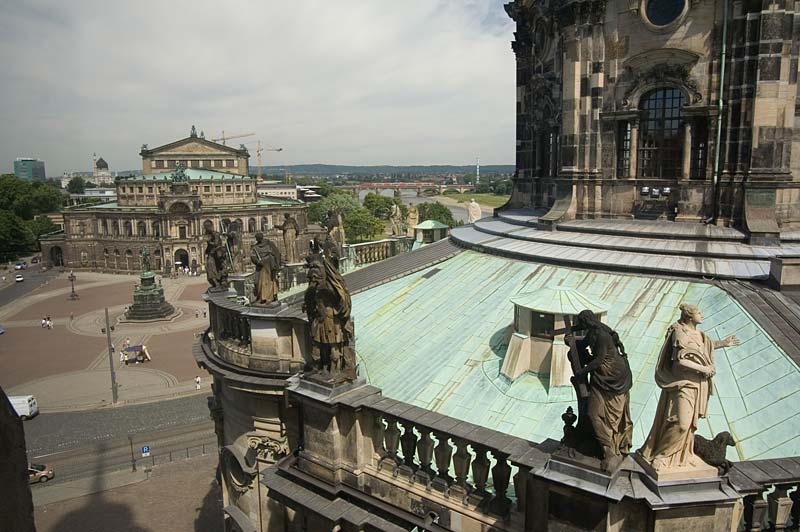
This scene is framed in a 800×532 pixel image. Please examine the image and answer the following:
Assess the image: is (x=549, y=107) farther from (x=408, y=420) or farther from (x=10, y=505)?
(x=10, y=505)

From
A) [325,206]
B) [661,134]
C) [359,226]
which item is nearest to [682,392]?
[661,134]

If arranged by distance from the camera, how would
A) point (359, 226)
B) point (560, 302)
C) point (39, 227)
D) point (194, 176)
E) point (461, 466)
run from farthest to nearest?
point (194, 176)
point (39, 227)
point (359, 226)
point (560, 302)
point (461, 466)

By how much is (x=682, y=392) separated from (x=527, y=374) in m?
5.34

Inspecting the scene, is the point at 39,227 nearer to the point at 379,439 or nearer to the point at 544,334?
the point at 379,439

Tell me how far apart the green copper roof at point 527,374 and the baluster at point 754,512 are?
1.98 metres

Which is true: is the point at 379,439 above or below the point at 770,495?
below

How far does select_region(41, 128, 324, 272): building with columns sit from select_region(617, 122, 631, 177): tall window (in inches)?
3355

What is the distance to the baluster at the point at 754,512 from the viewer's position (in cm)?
793

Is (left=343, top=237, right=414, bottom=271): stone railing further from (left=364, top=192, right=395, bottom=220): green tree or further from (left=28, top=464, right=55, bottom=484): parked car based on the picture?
(left=364, top=192, right=395, bottom=220): green tree

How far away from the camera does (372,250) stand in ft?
88.2

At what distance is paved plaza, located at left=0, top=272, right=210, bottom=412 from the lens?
151 ft

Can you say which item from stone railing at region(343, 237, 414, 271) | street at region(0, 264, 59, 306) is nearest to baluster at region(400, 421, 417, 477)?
stone railing at region(343, 237, 414, 271)

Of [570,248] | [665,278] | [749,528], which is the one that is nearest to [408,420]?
[749,528]

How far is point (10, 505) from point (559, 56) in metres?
19.4
